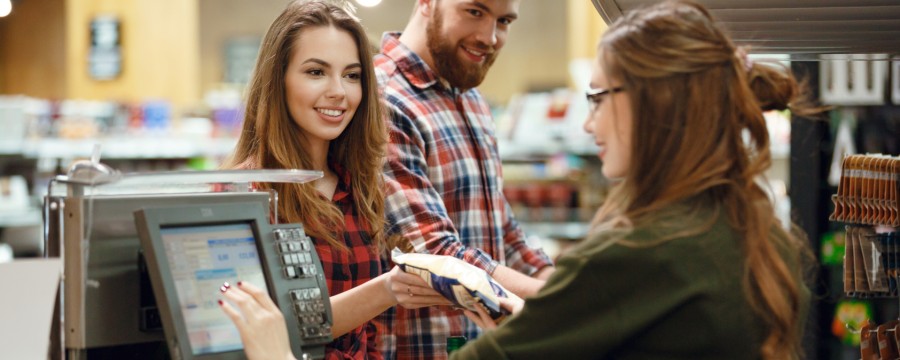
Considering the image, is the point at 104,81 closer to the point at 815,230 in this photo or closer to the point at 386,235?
the point at 815,230

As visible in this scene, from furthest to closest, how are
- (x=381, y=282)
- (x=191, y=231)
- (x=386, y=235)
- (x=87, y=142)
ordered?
(x=87, y=142) < (x=386, y=235) < (x=381, y=282) < (x=191, y=231)

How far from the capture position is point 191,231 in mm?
1760

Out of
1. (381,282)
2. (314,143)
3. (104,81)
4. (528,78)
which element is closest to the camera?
(381,282)

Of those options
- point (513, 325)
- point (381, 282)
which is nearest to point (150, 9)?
point (381, 282)

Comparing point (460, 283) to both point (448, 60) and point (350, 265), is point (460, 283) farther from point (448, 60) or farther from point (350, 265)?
point (448, 60)

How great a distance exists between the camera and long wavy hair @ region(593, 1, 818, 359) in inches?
62.4

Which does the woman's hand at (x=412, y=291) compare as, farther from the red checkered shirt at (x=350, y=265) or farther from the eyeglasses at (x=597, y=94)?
the eyeglasses at (x=597, y=94)

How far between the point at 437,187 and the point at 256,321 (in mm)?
1343

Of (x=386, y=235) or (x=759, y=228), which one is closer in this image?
(x=759, y=228)

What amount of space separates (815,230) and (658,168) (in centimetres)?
376

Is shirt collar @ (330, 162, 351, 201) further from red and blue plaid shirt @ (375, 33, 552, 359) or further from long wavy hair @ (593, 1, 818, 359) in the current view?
long wavy hair @ (593, 1, 818, 359)

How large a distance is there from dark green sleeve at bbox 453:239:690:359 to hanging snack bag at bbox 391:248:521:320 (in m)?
0.28

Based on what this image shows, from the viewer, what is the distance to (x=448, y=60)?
10.3 ft

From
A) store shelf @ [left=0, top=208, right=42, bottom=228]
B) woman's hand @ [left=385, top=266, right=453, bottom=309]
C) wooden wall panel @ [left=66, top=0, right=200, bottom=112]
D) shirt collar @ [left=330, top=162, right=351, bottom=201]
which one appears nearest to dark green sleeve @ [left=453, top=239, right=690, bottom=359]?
woman's hand @ [left=385, top=266, right=453, bottom=309]
